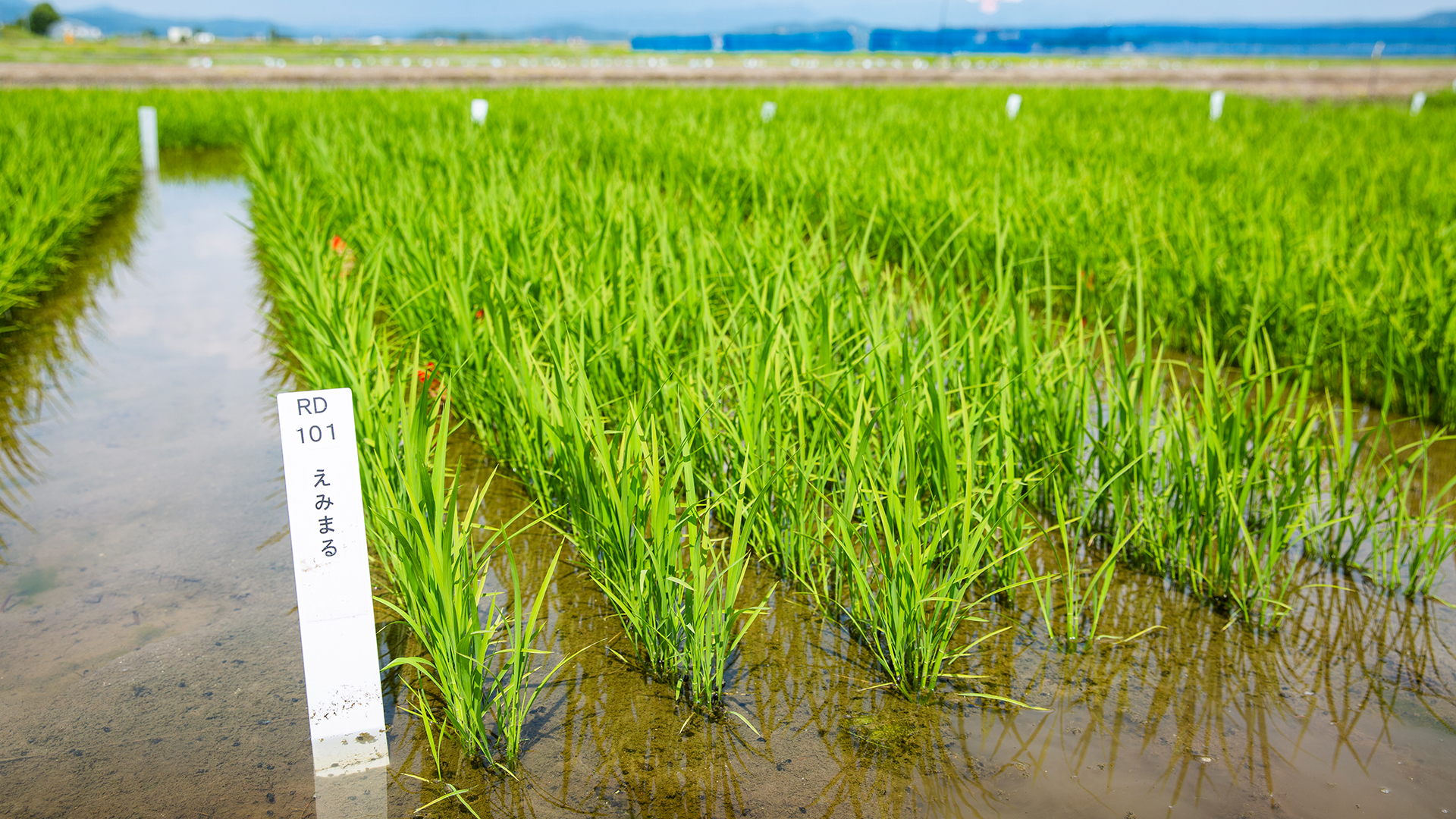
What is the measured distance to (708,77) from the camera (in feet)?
65.5

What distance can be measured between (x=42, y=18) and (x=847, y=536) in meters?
96.0

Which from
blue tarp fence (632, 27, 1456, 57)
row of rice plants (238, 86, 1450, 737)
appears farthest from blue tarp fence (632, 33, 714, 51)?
row of rice plants (238, 86, 1450, 737)

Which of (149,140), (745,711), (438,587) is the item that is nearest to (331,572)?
(438,587)

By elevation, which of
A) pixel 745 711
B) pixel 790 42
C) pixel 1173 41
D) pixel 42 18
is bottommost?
pixel 745 711

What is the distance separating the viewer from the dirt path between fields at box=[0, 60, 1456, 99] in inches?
654

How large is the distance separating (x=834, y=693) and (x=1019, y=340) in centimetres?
106

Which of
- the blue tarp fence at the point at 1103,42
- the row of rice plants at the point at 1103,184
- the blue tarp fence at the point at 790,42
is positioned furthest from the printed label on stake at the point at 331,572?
the blue tarp fence at the point at 790,42

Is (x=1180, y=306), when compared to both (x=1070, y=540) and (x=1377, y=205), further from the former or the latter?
(x=1377, y=205)

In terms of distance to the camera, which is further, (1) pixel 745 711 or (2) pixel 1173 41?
(2) pixel 1173 41

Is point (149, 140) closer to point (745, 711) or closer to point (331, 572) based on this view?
point (331, 572)

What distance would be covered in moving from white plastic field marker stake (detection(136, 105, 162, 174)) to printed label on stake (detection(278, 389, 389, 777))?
8495 mm

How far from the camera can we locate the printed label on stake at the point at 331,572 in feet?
3.59

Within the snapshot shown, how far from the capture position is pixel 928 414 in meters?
1.86

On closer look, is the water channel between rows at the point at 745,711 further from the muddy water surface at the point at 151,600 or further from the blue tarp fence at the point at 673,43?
the blue tarp fence at the point at 673,43
